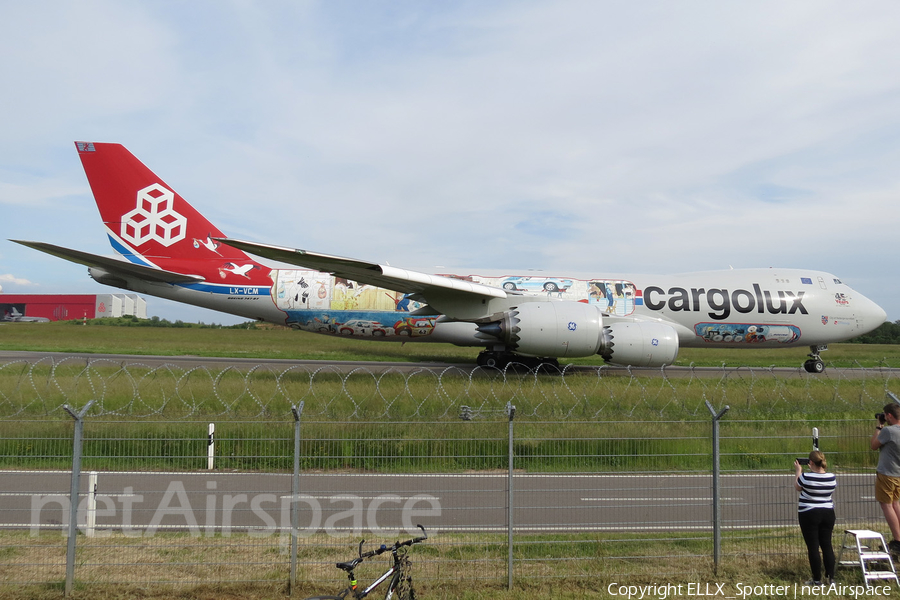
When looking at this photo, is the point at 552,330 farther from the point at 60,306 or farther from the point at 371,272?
the point at 60,306

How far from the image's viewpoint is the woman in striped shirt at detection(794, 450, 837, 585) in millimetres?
5352

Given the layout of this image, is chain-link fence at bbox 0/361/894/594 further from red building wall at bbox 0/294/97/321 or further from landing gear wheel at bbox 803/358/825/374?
red building wall at bbox 0/294/97/321

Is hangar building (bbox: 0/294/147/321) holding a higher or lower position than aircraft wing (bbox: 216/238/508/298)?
higher

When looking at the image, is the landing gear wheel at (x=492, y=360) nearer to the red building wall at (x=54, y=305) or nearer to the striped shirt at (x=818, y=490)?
the striped shirt at (x=818, y=490)

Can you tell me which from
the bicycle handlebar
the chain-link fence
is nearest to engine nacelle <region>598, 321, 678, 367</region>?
the chain-link fence

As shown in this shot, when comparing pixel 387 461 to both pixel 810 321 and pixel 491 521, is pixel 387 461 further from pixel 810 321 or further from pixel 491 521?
pixel 810 321

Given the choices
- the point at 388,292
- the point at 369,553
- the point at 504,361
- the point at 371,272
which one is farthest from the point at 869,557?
the point at 388,292

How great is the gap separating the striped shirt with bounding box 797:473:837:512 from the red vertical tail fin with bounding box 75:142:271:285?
18.7 meters

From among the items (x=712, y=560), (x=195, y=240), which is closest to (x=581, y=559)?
(x=712, y=560)

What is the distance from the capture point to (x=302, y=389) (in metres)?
15.1

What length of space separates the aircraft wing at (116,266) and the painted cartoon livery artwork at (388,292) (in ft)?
0.26

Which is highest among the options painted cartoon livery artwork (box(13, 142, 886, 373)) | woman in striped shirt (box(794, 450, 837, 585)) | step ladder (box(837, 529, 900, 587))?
painted cartoon livery artwork (box(13, 142, 886, 373))

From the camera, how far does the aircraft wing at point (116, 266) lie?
1513cm

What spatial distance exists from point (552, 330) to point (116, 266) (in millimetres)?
13955
